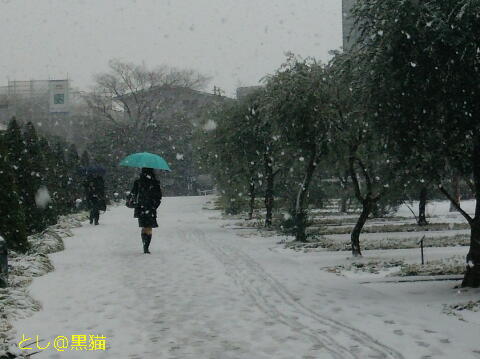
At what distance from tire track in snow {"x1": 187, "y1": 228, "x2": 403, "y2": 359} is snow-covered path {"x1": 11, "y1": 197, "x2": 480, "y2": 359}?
12 millimetres

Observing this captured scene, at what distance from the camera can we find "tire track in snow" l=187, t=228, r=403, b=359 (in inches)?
238

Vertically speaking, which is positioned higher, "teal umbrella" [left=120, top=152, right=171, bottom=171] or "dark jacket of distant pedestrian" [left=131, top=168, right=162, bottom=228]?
"teal umbrella" [left=120, top=152, right=171, bottom=171]

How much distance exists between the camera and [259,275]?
11.2 meters

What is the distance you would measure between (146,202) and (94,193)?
1010 centimetres

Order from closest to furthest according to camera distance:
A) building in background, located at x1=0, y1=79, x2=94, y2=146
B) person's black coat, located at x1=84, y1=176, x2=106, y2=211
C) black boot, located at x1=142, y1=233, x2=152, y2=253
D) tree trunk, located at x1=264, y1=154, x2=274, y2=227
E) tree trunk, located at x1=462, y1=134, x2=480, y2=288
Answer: tree trunk, located at x1=462, y1=134, x2=480, y2=288 → black boot, located at x1=142, y1=233, x2=152, y2=253 → tree trunk, located at x1=264, y1=154, x2=274, y2=227 → person's black coat, located at x1=84, y1=176, x2=106, y2=211 → building in background, located at x1=0, y1=79, x2=94, y2=146

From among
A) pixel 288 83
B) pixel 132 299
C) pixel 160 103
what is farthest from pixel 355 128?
pixel 160 103

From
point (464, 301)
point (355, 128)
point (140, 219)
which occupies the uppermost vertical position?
point (355, 128)

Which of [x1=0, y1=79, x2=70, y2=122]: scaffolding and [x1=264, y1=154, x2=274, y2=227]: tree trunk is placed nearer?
[x1=264, y1=154, x2=274, y2=227]: tree trunk

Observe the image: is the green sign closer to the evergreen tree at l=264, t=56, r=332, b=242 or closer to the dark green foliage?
the dark green foliage

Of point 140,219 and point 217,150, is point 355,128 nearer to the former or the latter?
point 140,219

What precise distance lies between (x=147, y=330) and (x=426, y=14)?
520 centimetres

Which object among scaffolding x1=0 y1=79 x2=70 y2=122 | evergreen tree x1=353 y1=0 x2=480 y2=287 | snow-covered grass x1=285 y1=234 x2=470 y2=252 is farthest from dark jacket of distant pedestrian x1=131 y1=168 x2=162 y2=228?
scaffolding x1=0 y1=79 x2=70 y2=122

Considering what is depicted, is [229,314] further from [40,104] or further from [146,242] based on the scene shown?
[40,104]

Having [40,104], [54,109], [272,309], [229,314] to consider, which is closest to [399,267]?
[272,309]
